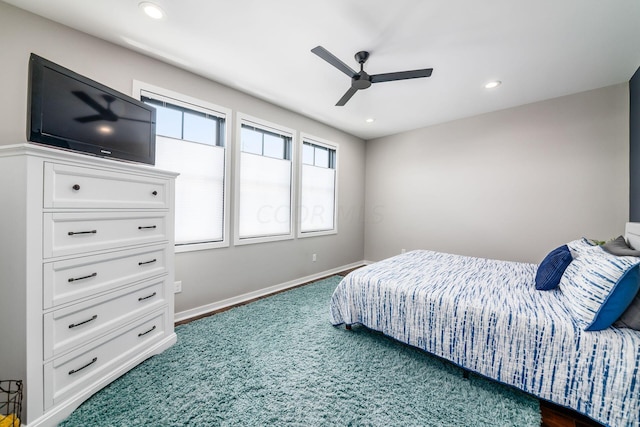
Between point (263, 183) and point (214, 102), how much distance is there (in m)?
1.10

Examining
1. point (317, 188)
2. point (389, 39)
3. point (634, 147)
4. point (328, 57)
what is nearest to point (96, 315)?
point (328, 57)

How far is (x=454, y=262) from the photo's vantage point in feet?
8.92

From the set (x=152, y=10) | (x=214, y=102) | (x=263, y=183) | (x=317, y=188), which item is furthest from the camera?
(x=317, y=188)

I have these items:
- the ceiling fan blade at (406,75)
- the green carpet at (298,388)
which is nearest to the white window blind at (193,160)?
the green carpet at (298,388)

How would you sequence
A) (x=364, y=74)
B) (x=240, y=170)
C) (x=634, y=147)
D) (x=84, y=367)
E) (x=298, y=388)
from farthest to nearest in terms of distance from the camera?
1. (x=240, y=170)
2. (x=634, y=147)
3. (x=364, y=74)
4. (x=298, y=388)
5. (x=84, y=367)

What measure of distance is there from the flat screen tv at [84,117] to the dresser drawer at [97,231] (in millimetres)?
471

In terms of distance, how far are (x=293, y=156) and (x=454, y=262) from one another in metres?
2.57

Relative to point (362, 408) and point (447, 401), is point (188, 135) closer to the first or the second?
point (362, 408)

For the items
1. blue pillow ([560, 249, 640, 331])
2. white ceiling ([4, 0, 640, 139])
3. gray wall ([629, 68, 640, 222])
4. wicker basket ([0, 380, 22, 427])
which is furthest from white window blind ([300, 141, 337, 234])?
gray wall ([629, 68, 640, 222])

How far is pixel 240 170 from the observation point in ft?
9.75

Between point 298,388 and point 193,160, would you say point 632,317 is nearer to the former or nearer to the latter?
point 298,388

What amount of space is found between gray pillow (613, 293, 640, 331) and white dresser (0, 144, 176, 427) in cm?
304

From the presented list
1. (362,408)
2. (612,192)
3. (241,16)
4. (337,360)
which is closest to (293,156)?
(241,16)

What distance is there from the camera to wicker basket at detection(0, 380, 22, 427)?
1117 mm
